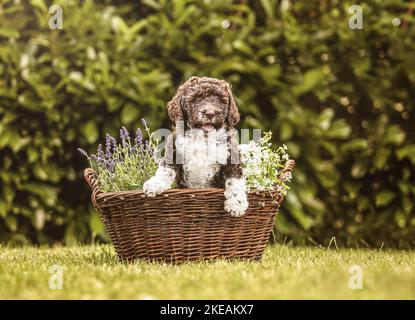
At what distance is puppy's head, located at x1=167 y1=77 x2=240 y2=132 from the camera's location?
4.27 m

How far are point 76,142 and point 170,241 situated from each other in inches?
88.0

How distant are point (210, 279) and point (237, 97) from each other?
2.70m

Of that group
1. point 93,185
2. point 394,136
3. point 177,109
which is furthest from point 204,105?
point 394,136

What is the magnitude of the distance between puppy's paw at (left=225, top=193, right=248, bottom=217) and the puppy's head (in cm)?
45

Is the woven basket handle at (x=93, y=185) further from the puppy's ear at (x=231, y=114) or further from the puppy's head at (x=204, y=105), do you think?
the puppy's ear at (x=231, y=114)

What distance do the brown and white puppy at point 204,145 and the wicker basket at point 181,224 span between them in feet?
0.35

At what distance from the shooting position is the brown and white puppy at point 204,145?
4.28m

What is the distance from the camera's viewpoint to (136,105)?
6.15 meters

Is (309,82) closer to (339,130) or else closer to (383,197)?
(339,130)

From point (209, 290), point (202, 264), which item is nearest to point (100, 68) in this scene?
point (202, 264)

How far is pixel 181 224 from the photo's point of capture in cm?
438

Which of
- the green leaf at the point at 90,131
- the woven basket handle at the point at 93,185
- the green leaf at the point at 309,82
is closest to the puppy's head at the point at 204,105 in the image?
the woven basket handle at the point at 93,185

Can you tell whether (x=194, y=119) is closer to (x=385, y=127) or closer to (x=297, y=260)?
(x=297, y=260)

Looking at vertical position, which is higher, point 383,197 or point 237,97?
point 237,97
